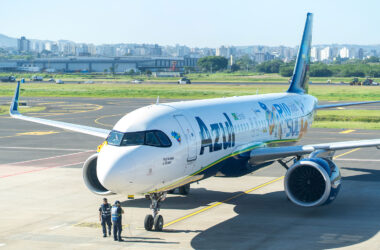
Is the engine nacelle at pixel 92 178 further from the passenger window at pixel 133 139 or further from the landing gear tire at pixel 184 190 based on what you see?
the passenger window at pixel 133 139

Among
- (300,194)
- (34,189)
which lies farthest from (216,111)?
(34,189)

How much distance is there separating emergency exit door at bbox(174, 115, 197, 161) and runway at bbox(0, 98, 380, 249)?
9.73 feet

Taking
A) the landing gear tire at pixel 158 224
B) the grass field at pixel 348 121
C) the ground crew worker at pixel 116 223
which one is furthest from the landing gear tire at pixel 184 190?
the grass field at pixel 348 121

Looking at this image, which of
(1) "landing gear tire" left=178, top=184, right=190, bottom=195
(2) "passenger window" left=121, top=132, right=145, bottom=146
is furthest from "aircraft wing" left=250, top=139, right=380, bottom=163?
(2) "passenger window" left=121, top=132, right=145, bottom=146

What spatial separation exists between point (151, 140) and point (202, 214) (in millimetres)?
5797

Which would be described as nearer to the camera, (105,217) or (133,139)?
(133,139)

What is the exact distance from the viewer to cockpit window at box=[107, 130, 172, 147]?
76.4 feet

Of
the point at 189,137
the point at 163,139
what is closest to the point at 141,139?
the point at 163,139

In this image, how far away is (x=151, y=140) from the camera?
926 inches

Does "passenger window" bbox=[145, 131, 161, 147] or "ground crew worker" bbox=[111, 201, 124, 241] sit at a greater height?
"passenger window" bbox=[145, 131, 161, 147]

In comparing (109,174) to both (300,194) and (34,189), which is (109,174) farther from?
(34,189)

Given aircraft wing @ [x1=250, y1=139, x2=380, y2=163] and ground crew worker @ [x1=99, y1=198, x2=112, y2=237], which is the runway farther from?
aircraft wing @ [x1=250, y1=139, x2=380, y2=163]

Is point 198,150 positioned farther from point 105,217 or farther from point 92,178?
point 92,178

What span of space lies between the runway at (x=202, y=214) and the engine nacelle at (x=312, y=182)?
79 centimetres
